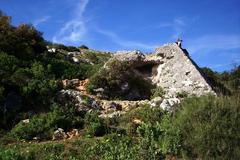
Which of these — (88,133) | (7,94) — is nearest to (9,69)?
(7,94)

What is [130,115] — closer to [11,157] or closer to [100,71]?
[100,71]

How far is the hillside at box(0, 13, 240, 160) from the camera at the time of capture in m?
14.5

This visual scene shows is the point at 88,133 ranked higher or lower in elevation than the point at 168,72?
lower

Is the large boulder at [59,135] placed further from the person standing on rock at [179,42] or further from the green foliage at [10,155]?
the person standing on rock at [179,42]

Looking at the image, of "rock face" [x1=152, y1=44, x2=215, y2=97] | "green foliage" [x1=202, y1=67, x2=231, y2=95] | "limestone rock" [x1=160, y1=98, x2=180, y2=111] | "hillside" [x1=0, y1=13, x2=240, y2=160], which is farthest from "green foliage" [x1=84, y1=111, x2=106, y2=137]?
"green foliage" [x1=202, y1=67, x2=231, y2=95]

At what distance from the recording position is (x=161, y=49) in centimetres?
2525

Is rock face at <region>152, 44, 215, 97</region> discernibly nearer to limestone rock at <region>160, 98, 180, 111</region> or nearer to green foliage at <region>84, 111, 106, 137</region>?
limestone rock at <region>160, 98, 180, 111</region>

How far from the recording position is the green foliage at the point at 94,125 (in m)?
17.2

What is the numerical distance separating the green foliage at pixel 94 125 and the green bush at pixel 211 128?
3.19m

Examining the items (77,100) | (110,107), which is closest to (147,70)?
(110,107)

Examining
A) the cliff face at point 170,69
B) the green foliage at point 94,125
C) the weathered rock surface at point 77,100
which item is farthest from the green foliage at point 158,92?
the green foliage at point 94,125

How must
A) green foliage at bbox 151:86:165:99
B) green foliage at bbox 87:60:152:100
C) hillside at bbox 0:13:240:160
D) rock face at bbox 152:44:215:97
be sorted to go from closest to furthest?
hillside at bbox 0:13:240:160 < rock face at bbox 152:44:215:97 < green foliage at bbox 87:60:152:100 < green foliage at bbox 151:86:165:99

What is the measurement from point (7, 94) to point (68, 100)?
2564 mm

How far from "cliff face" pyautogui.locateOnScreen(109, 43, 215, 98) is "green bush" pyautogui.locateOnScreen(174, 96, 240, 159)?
6.48m
